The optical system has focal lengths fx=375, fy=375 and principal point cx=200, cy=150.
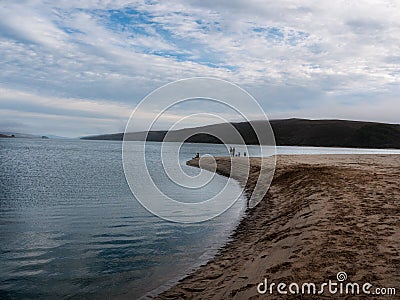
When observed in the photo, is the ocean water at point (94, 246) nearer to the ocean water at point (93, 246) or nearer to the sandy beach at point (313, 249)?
the ocean water at point (93, 246)

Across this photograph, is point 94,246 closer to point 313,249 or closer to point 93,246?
point 93,246

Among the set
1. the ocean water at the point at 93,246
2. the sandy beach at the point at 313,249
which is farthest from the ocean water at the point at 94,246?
the sandy beach at the point at 313,249

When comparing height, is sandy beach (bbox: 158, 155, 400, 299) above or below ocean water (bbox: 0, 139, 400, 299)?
above

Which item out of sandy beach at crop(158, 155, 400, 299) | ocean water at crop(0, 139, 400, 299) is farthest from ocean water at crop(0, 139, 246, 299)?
sandy beach at crop(158, 155, 400, 299)

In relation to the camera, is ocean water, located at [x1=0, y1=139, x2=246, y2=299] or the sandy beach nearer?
the sandy beach

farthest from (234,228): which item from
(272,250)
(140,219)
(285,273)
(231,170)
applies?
(231,170)

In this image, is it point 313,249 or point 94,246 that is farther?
point 94,246

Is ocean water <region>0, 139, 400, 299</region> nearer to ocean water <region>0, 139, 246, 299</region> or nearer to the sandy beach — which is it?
ocean water <region>0, 139, 246, 299</region>

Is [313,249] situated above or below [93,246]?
above

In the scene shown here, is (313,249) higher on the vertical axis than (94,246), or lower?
higher

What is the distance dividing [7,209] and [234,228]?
36.4 ft

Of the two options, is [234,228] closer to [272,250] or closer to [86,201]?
[272,250]

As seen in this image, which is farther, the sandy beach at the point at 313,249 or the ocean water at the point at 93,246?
the ocean water at the point at 93,246

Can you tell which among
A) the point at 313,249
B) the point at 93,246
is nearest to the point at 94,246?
the point at 93,246
